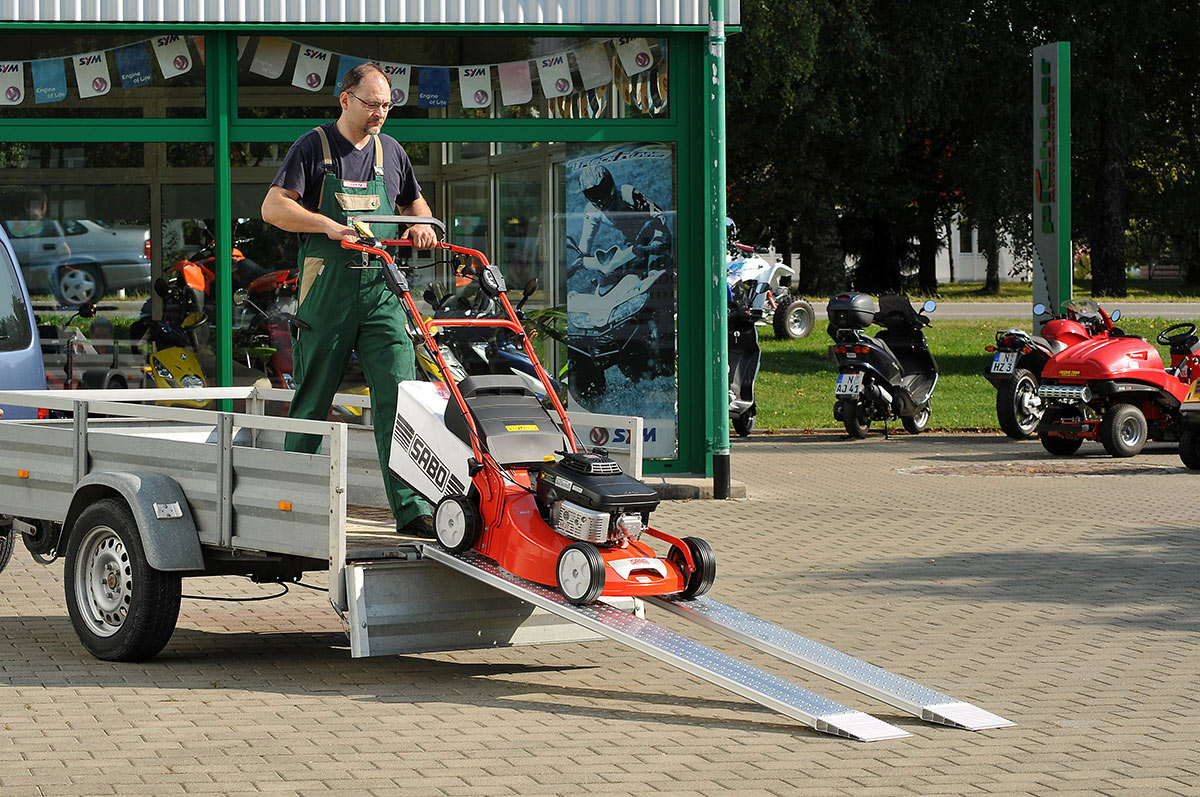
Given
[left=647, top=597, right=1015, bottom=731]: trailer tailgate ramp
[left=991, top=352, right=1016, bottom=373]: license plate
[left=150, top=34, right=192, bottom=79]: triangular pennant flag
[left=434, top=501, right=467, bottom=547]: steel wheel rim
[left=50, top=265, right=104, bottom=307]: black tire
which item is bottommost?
[left=647, top=597, right=1015, bottom=731]: trailer tailgate ramp

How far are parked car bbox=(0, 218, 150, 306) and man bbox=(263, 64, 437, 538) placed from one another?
19.3 ft

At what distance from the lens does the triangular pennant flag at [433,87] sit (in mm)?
12664

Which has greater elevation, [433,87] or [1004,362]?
[433,87]

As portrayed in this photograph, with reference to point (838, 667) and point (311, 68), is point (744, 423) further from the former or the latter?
point (838, 667)

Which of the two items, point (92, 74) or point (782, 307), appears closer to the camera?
point (92, 74)

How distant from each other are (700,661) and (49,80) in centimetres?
828

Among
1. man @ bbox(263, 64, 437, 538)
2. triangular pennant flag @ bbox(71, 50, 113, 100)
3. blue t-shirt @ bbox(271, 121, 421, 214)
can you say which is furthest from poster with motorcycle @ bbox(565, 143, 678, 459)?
man @ bbox(263, 64, 437, 538)

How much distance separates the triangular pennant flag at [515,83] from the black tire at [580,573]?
689 centimetres

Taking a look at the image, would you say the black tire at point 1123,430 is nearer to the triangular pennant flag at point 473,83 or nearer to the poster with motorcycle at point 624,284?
the poster with motorcycle at point 624,284

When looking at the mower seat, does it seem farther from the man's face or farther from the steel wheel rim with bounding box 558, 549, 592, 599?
the man's face

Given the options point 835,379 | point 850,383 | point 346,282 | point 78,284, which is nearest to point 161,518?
point 346,282

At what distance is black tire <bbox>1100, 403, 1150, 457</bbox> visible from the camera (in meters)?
15.2

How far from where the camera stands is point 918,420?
17688 mm

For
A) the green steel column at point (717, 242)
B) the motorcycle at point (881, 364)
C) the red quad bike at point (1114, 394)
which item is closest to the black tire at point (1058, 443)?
the red quad bike at point (1114, 394)
